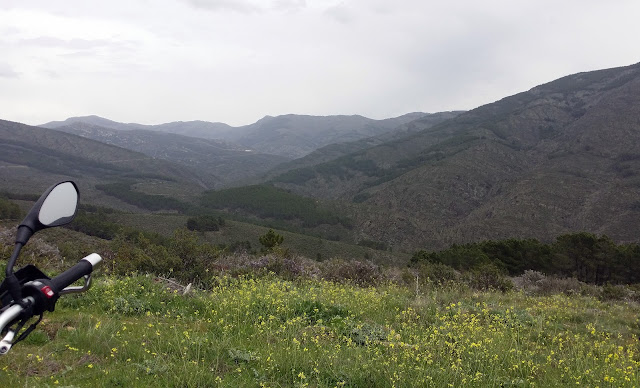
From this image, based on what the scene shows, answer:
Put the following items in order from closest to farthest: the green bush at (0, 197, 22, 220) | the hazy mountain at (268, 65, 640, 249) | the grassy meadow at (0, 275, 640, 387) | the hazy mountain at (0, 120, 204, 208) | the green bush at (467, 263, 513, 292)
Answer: the grassy meadow at (0, 275, 640, 387)
the green bush at (467, 263, 513, 292)
the green bush at (0, 197, 22, 220)
the hazy mountain at (268, 65, 640, 249)
the hazy mountain at (0, 120, 204, 208)

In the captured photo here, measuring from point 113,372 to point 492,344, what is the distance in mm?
4755

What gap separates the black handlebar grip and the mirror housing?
0.26 meters

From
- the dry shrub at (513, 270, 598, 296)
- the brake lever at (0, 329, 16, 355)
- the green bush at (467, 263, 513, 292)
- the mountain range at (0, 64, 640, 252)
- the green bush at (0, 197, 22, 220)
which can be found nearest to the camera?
the brake lever at (0, 329, 16, 355)

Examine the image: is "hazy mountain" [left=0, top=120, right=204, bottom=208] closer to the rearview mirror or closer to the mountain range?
the mountain range

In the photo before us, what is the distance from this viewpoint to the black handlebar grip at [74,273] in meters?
2.11

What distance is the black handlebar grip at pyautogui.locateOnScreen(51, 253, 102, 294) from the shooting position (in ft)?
6.93

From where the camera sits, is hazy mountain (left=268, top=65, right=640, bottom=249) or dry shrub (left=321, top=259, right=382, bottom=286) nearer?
dry shrub (left=321, top=259, right=382, bottom=286)

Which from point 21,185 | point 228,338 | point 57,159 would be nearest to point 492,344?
point 228,338

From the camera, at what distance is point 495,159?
383 ft

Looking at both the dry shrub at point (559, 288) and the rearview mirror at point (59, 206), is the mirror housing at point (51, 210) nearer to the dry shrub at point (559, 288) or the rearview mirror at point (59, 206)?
the rearview mirror at point (59, 206)

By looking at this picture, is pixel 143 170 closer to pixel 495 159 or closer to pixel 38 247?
pixel 495 159

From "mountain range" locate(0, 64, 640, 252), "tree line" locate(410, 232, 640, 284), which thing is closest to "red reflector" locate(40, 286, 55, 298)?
"tree line" locate(410, 232, 640, 284)

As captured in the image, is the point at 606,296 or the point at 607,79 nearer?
the point at 606,296

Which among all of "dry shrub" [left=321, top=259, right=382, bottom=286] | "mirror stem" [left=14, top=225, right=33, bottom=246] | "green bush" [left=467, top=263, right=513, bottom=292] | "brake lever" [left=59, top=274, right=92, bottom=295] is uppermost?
"mirror stem" [left=14, top=225, right=33, bottom=246]
